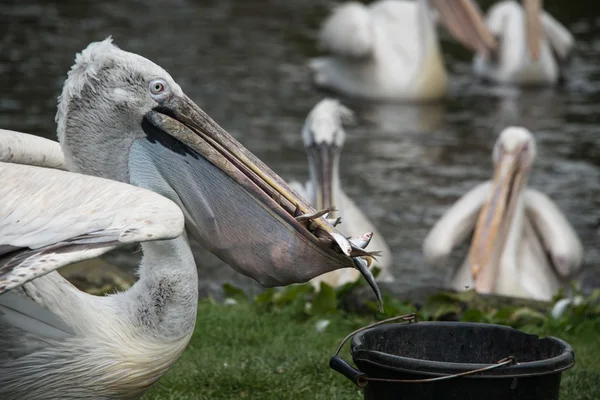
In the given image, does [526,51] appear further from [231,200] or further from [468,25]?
[231,200]

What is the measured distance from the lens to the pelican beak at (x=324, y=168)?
19.6 feet

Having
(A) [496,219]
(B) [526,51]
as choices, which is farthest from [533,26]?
(A) [496,219]

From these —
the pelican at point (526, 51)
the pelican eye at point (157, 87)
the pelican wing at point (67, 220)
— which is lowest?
the pelican at point (526, 51)

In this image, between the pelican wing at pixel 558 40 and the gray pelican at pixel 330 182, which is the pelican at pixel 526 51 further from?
the gray pelican at pixel 330 182

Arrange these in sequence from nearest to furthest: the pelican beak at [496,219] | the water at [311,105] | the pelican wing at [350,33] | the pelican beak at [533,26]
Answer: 1. the pelican beak at [496,219]
2. the water at [311,105]
3. the pelican wing at [350,33]
4. the pelican beak at [533,26]

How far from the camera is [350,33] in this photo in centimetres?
995

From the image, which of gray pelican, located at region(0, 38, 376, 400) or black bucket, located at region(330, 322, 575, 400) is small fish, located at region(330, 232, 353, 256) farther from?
black bucket, located at region(330, 322, 575, 400)

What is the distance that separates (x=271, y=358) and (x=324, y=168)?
6.35ft

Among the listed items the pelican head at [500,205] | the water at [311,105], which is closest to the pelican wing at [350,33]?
the water at [311,105]

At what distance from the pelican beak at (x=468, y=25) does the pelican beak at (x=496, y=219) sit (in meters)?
4.78

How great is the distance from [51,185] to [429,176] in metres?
5.29

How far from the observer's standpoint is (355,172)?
802 cm

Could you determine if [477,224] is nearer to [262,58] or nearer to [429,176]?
[429,176]

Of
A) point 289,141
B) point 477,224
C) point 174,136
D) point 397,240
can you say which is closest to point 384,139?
point 289,141
